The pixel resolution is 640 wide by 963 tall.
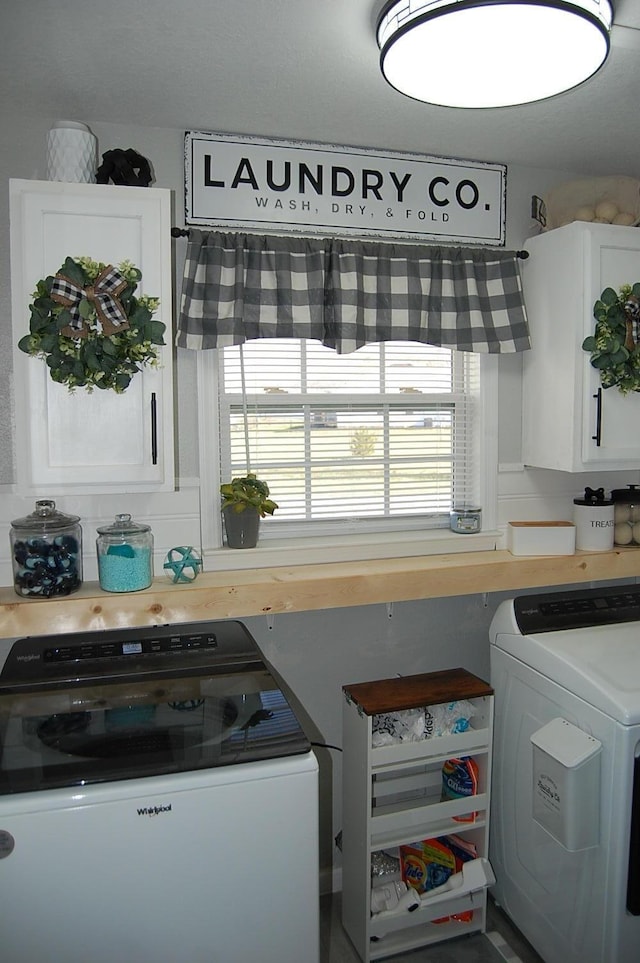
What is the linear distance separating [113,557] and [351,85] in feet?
5.02

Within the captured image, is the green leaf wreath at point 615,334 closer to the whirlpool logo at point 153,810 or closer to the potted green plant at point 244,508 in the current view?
the potted green plant at point 244,508

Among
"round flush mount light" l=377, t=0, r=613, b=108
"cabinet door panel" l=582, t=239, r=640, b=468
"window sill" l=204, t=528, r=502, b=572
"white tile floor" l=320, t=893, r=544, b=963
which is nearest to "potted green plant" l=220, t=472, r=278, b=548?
"window sill" l=204, t=528, r=502, b=572

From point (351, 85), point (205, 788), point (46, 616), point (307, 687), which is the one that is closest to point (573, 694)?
point (307, 687)

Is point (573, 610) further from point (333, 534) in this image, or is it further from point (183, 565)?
point (183, 565)

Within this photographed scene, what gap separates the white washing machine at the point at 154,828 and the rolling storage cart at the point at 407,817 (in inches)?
21.9

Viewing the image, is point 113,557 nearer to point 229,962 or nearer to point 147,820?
point 147,820

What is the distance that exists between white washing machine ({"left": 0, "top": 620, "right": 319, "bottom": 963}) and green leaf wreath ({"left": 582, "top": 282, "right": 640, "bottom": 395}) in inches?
61.4

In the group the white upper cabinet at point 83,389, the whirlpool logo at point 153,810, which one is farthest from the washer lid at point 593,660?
the white upper cabinet at point 83,389

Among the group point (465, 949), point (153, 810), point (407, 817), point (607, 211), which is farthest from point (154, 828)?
point (607, 211)

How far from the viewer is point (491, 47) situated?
5.20ft

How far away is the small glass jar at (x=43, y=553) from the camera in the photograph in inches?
79.3

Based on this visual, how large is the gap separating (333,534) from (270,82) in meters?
1.50

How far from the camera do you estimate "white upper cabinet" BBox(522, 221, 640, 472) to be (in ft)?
7.82

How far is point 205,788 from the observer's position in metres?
1.56
